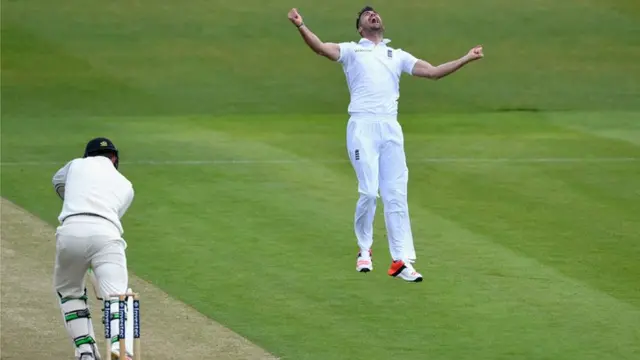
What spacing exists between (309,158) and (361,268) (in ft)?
23.3

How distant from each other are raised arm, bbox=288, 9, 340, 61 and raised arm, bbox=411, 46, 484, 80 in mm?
794

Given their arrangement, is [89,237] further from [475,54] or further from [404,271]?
[475,54]

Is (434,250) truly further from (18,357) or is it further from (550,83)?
(550,83)

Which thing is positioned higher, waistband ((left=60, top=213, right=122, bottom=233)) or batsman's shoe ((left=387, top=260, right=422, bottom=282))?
waistband ((left=60, top=213, right=122, bottom=233))

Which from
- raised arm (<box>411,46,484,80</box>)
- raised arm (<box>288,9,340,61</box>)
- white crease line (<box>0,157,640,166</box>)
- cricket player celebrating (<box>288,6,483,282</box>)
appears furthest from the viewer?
white crease line (<box>0,157,640,166</box>)

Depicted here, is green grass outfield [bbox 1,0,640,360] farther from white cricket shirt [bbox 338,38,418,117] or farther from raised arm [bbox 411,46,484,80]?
raised arm [bbox 411,46,484,80]

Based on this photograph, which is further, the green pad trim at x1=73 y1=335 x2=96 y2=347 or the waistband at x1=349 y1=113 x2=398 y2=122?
the waistband at x1=349 y1=113 x2=398 y2=122

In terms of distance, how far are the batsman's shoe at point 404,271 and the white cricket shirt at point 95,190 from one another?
Result: 11.1 ft

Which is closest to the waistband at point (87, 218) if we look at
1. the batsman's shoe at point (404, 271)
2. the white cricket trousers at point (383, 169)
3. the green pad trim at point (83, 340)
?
the green pad trim at point (83, 340)

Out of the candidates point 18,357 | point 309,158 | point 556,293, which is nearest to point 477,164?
point 309,158

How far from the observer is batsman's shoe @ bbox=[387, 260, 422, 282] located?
45.3ft

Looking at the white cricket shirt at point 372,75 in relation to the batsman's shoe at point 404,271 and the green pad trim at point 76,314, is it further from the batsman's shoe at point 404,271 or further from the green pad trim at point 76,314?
the green pad trim at point 76,314

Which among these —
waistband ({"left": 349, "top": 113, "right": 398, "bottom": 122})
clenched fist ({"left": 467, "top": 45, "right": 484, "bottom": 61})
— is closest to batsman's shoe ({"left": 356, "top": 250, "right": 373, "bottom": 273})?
waistband ({"left": 349, "top": 113, "right": 398, "bottom": 122})

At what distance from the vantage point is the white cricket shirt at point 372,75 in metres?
13.6
